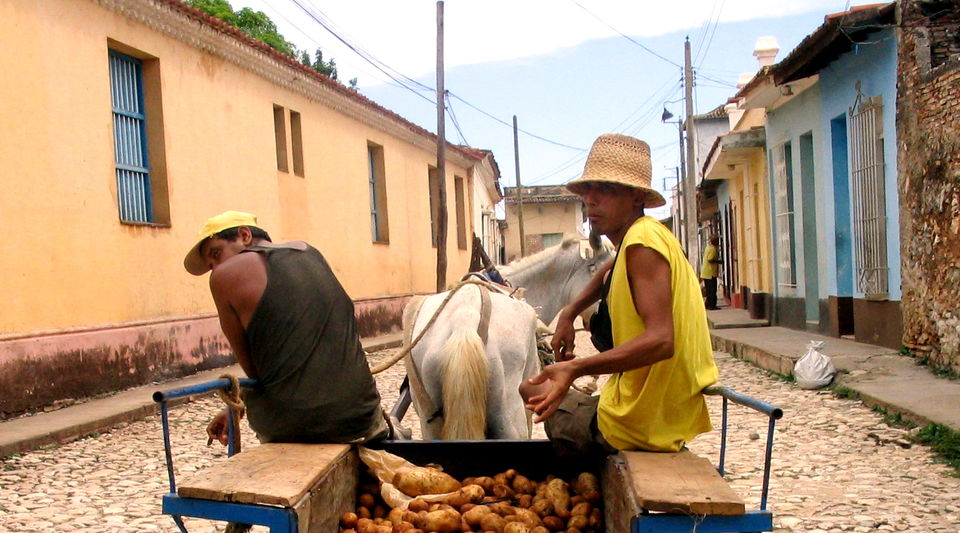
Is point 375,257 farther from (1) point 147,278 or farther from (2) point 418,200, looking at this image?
(1) point 147,278

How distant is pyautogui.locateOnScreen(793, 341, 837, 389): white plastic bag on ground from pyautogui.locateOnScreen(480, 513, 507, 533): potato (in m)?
6.32

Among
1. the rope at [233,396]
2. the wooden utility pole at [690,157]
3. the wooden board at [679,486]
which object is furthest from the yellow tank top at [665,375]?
the wooden utility pole at [690,157]

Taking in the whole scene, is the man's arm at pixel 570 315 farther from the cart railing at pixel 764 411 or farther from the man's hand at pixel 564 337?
the cart railing at pixel 764 411

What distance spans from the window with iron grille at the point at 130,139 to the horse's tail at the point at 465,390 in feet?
22.8

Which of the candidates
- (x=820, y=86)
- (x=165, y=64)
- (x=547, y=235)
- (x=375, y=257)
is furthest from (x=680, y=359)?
(x=547, y=235)

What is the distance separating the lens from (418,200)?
901 inches

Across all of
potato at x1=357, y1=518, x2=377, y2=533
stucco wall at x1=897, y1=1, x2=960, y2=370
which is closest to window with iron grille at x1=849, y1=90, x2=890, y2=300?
stucco wall at x1=897, y1=1, x2=960, y2=370

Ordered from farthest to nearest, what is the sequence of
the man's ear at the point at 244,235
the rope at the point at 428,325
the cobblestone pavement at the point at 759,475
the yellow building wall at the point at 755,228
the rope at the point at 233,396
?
the yellow building wall at the point at 755,228
the cobblestone pavement at the point at 759,475
the rope at the point at 428,325
the man's ear at the point at 244,235
the rope at the point at 233,396

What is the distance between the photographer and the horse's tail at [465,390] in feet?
13.6

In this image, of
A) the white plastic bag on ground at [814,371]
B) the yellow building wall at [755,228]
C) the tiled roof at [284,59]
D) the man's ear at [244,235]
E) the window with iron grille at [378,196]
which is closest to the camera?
the man's ear at [244,235]

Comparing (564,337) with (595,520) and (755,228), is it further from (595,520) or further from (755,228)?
(755,228)

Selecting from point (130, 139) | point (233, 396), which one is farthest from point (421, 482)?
point (130, 139)

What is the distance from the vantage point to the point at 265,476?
262 centimetres

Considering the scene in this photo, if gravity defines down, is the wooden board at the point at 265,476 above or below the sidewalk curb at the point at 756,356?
above
